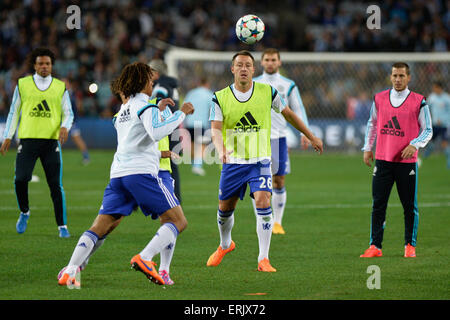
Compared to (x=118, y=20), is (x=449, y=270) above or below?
below

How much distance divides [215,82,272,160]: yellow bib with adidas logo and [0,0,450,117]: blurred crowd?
787 inches

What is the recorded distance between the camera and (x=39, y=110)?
1048 cm

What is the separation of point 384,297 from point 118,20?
25.5 m

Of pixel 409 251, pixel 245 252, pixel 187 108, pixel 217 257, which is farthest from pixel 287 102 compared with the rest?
Result: pixel 187 108

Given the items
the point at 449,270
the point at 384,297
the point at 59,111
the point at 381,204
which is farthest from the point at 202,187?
the point at 384,297

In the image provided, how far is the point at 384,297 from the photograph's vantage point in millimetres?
6883

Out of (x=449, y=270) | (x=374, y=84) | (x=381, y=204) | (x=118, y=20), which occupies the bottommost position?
(x=449, y=270)

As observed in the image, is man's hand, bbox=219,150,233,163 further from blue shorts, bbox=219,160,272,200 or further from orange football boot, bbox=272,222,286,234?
orange football boot, bbox=272,222,286,234

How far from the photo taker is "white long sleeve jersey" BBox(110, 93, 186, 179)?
6957 mm

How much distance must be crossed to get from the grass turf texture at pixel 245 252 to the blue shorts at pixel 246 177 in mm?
887

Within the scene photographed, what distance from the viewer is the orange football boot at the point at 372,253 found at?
912 cm

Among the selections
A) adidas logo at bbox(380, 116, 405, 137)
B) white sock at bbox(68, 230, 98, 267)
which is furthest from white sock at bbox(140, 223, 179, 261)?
adidas logo at bbox(380, 116, 405, 137)

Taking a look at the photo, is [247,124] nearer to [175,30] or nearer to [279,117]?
[279,117]

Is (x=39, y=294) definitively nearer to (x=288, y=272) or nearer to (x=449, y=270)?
(x=288, y=272)
